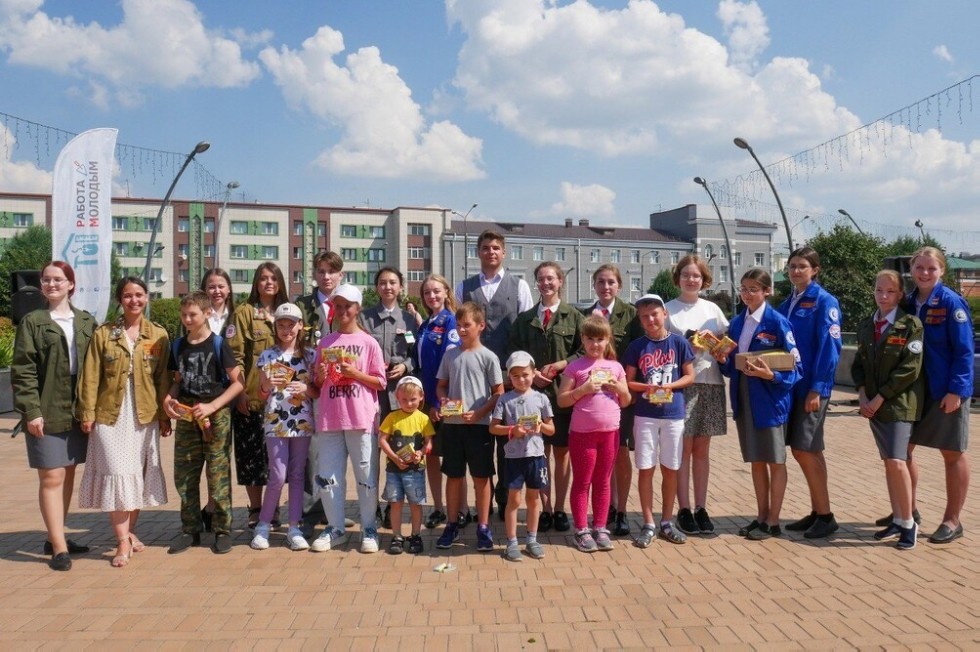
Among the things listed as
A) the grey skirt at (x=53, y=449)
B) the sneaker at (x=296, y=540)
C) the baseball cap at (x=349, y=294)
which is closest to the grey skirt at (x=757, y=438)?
the baseball cap at (x=349, y=294)

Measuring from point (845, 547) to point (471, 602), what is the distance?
2.94 m

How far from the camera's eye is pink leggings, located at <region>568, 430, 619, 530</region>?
17.1ft

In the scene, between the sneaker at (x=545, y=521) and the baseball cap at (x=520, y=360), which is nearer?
the baseball cap at (x=520, y=360)

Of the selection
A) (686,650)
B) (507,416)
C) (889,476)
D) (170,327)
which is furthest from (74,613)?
(170,327)

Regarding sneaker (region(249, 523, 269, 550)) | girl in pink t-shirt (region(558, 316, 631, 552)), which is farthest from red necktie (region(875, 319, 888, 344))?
sneaker (region(249, 523, 269, 550))

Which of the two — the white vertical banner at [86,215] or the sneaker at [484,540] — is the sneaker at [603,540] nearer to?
the sneaker at [484,540]

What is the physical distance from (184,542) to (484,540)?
7.33 feet

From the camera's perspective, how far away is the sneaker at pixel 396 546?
520 centimetres

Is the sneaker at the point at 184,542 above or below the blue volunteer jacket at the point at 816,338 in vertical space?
below

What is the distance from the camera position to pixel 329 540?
5336 mm

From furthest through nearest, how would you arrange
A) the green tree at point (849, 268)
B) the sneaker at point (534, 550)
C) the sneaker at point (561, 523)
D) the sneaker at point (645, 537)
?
the green tree at point (849, 268)
the sneaker at point (561, 523)
the sneaker at point (645, 537)
the sneaker at point (534, 550)

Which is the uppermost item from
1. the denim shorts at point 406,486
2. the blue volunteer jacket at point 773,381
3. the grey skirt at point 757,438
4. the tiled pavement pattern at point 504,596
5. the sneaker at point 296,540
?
the blue volunteer jacket at point 773,381

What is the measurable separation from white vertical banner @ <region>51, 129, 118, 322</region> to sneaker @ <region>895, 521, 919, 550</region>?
494 inches

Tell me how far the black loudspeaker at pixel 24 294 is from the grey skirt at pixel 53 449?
23.5 feet
